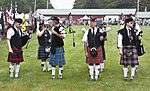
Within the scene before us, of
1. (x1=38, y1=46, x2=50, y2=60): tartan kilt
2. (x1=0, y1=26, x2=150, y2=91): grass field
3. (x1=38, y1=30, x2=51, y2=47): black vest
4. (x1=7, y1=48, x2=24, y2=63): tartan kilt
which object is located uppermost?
(x1=38, y1=30, x2=51, y2=47): black vest

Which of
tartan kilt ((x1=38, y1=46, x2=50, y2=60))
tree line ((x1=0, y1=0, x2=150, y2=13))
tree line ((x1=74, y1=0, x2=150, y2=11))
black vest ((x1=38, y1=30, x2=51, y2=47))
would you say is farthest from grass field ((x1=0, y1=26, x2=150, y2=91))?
tree line ((x1=74, y1=0, x2=150, y2=11))

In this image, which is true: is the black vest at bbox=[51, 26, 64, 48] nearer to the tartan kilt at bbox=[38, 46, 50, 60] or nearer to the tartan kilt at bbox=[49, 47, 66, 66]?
the tartan kilt at bbox=[49, 47, 66, 66]

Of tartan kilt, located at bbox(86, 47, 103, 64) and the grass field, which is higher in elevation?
tartan kilt, located at bbox(86, 47, 103, 64)

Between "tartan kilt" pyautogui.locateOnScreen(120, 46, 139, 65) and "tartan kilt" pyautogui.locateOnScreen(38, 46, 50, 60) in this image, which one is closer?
"tartan kilt" pyautogui.locateOnScreen(120, 46, 139, 65)

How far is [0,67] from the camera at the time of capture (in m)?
14.7

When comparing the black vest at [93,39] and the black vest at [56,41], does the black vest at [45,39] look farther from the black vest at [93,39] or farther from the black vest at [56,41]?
the black vest at [93,39]

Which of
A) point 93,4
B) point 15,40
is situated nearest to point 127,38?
point 15,40

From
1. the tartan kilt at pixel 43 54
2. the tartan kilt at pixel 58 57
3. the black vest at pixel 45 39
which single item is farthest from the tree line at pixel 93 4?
the tartan kilt at pixel 58 57

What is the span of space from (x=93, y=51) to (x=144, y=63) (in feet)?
15.2

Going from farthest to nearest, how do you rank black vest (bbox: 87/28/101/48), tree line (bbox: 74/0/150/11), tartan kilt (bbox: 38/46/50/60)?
tree line (bbox: 74/0/150/11) < tartan kilt (bbox: 38/46/50/60) < black vest (bbox: 87/28/101/48)

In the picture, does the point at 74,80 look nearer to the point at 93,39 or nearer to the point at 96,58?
the point at 96,58

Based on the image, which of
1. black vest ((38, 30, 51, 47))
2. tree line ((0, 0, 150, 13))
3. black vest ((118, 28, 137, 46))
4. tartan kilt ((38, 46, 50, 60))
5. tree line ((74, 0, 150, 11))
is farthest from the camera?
tree line ((74, 0, 150, 11))

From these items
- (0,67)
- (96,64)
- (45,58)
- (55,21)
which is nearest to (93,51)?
(96,64)

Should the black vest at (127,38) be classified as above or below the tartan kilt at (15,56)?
above
